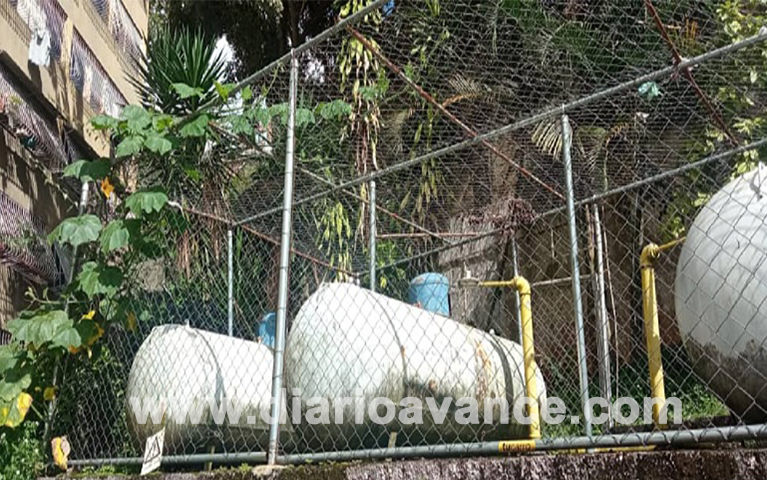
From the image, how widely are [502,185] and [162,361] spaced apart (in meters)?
2.82

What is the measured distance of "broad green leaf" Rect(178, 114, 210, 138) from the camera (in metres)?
4.14

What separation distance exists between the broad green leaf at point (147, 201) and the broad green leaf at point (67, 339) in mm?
694

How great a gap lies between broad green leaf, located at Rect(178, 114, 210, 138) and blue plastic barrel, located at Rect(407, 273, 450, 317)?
1676 mm

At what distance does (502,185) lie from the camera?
5762mm

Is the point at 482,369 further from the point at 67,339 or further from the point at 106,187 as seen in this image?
the point at 106,187

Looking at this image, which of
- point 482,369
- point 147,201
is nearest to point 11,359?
point 147,201

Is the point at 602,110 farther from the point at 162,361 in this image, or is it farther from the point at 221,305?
the point at 162,361

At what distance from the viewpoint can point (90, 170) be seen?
441 centimetres

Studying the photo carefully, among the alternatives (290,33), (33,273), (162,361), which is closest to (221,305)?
(162,361)

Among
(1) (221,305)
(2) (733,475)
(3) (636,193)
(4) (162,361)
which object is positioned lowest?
(2) (733,475)

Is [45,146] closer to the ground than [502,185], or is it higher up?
higher up

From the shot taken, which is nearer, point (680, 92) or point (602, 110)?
point (680, 92)

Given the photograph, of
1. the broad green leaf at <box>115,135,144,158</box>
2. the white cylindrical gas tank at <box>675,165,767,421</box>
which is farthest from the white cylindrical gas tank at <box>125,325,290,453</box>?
the white cylindrical gas tank at <box>675,165,767,421</box>

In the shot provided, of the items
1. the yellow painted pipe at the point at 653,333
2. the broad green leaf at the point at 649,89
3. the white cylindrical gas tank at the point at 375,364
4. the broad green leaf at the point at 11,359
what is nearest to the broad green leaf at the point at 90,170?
the broad green leaf at the point at 11,359
